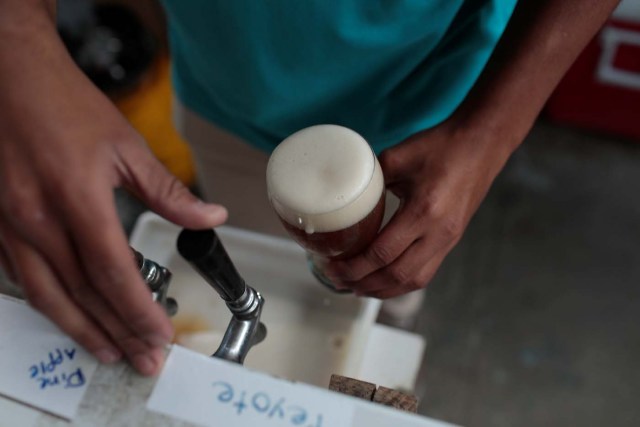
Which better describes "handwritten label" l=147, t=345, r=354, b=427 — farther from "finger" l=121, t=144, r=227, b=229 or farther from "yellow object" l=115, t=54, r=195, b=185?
"yellow object" l=115, t=54, r=195, b=185

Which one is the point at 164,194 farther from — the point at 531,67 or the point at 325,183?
the point at 531,67

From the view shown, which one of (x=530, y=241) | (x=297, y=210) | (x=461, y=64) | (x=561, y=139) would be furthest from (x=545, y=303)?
(x=297, y=210)

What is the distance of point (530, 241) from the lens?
1318 mm

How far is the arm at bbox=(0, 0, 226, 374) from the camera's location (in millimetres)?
327

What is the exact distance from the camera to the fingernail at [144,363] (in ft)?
1.16

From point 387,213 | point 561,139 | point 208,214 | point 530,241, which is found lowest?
point 530,241

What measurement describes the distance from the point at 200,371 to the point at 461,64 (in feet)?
1.31

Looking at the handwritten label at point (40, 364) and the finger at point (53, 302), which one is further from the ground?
the finger at point (53, 302)

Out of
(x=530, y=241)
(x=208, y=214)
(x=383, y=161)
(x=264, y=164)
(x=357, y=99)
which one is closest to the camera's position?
(x=208, y=214)

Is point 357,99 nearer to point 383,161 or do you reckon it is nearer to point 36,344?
point 383,161

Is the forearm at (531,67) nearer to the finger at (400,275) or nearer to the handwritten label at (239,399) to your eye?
the finger at (400,275)

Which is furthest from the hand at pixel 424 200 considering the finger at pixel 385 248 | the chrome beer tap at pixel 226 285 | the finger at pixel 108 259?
the finger at pixel 108 259

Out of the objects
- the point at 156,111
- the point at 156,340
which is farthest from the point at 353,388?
the point at 156,111

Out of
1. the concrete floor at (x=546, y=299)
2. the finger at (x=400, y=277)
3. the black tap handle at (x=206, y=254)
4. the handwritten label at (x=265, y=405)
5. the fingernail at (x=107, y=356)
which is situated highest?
the black tap handle at (x=206, y=254)
